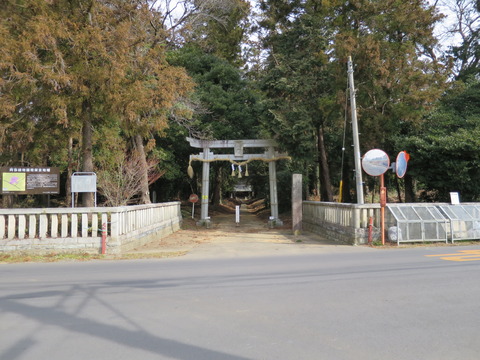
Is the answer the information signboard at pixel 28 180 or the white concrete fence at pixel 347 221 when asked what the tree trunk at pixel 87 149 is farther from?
the white concrete fence at pixel 347 221

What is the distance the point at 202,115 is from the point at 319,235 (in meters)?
12.7

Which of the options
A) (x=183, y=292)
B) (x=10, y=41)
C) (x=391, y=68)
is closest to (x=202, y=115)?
(x=391, y=68)

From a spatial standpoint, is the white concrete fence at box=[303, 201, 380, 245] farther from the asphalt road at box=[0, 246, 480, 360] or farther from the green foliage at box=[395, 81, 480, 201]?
the green foliage at box=[395, 81, 480, 201]

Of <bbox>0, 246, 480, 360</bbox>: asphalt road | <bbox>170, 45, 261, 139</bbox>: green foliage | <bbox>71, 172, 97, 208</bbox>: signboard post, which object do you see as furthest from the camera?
<bbox>170, 45, 261, 139</bbox>: green foliage

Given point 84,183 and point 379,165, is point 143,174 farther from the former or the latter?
point 379,165

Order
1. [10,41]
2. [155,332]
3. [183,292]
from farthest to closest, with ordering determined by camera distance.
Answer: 1. [10,41]
2. [183,292]
3. [155,332]

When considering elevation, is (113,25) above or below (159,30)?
below

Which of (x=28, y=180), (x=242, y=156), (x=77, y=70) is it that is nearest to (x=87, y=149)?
(x=28, y=180)

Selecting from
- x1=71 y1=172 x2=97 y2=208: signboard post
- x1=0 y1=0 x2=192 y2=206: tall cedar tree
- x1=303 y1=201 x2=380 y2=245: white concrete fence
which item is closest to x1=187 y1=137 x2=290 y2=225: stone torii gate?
x1=303 y1=201 x2=380 y2=245: white concrete fence

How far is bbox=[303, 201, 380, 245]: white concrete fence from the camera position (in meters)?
13.9

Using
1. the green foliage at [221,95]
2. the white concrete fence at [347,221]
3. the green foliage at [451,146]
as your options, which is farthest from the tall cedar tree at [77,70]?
the green foliage at [451,146]

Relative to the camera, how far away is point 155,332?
4.76 m

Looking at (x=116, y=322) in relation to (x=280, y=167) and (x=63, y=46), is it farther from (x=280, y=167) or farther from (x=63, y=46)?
(x=280, y=167)

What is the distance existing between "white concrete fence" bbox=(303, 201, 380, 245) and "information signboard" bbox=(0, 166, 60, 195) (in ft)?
35.8
